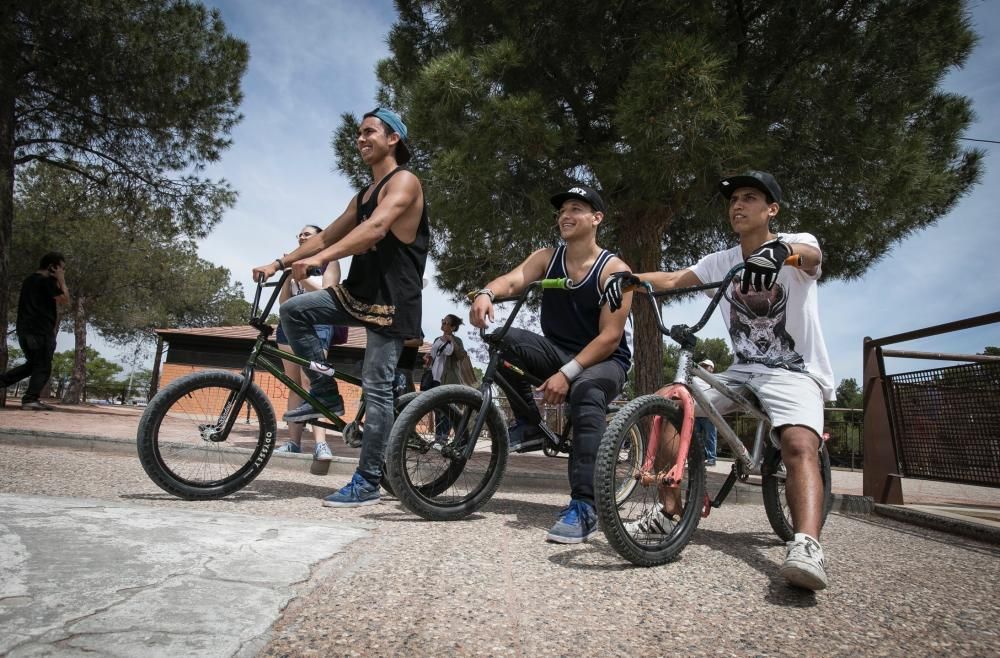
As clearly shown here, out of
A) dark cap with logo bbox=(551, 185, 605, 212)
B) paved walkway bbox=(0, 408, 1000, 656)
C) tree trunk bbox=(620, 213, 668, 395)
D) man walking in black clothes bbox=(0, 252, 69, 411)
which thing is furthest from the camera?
man walking in black clothes bbox=(0, 252, 69, 411)

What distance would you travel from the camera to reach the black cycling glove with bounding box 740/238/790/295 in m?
2.20

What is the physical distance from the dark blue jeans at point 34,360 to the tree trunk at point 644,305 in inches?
303

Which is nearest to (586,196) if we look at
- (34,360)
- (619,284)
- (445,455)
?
(619,284)

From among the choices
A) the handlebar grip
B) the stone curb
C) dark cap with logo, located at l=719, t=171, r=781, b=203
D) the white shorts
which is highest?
dark cap with logo, located at l=719, t=171, r=781, b=203

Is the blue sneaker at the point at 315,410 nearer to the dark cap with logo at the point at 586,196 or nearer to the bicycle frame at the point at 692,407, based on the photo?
the dark cap with logo at the point at 586,196

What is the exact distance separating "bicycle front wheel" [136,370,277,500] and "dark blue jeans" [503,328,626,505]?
1.38 meters

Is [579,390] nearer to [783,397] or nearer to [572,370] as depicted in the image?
[572,370]

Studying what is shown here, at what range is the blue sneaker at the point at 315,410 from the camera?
3465 mm

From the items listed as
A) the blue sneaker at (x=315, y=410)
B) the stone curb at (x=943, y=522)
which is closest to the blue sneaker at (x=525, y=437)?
the blue sneaker at (x=315, y=410)

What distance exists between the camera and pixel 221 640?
120 centimetres

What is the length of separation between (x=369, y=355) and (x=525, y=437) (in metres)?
0.93

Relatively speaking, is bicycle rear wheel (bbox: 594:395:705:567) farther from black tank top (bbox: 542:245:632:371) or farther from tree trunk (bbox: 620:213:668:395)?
tree trunk (bbox: 620:213:668:395)

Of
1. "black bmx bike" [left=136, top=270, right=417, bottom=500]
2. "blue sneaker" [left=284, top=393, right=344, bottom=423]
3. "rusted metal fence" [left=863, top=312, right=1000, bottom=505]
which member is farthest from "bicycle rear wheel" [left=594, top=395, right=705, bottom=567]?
"rusted metal fence" [left=863, top=312, right=1000, bottom=505]

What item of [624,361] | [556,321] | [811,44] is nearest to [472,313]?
[556,321]
